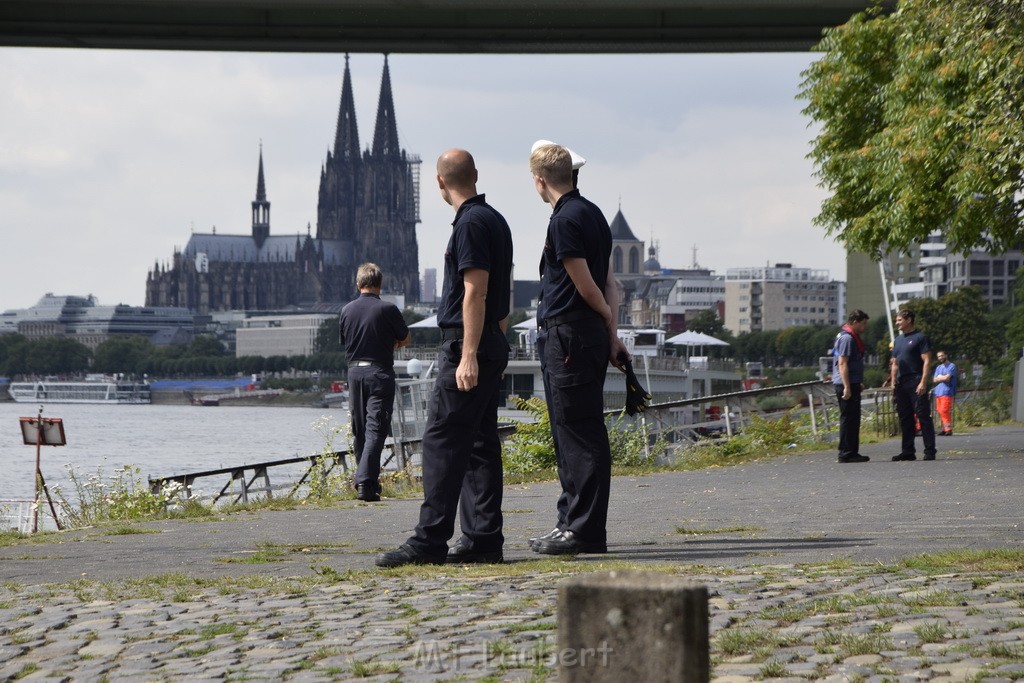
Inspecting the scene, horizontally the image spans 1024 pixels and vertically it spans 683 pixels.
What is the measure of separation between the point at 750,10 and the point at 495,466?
8.81m

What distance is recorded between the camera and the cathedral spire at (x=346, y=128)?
197000 mm

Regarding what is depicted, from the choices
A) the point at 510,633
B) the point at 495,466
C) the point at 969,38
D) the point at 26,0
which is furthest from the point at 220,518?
the point at 969,38

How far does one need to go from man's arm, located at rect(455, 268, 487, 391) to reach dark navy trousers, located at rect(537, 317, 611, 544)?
1.49ft

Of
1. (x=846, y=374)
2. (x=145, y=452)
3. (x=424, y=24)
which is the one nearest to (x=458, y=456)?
(x=846, y=374)

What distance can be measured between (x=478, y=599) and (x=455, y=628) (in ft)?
1.70

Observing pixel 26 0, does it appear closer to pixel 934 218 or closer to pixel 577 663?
pixel 934 218

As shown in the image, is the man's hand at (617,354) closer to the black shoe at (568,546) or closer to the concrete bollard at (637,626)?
the black shoe at (568,546)

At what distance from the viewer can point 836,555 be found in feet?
19.0

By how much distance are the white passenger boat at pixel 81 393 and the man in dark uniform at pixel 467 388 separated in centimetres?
15905

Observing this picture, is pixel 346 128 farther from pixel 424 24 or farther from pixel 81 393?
pixel 424 24

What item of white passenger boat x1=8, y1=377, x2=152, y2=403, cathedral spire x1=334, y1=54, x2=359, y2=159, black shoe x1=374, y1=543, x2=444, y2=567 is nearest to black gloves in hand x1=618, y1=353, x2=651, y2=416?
black shoe x1=374, y1=543, x2=444, y2=567

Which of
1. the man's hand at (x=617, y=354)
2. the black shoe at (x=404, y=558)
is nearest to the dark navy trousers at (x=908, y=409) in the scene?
the man's hand at (x=617, y=354)

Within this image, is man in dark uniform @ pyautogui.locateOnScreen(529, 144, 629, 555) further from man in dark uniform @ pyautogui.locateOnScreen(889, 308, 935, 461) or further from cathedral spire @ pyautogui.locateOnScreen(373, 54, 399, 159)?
cathedral spire @ pyautogui.locateOnScreen(373, 54, 399, 159)

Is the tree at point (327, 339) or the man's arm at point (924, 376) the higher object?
the tree at point (327, 339)
